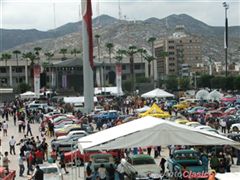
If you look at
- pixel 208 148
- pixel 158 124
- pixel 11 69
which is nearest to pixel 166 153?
pixel 208 148

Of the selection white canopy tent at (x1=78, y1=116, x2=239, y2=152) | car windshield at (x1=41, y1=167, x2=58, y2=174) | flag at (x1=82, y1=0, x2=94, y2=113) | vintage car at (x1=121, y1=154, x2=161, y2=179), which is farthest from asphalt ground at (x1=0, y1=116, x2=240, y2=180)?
flag at (x1=82, y1=0, x2=94, y2=113)

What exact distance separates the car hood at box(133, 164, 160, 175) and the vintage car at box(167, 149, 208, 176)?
78 centimetres

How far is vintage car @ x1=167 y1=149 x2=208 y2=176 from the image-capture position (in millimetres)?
18828

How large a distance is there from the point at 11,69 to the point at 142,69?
41.0 m

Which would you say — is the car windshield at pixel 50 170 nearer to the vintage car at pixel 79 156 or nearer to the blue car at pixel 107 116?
the vintage car at pixel 79 156

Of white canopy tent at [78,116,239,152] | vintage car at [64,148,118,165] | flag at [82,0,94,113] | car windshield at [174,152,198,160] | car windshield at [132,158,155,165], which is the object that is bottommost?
vintage car at [64,148,118,165]

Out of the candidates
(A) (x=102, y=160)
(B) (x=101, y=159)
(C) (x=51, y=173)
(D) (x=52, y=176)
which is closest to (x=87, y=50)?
(B) (x=101, y=159)

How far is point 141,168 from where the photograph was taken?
19078 mm

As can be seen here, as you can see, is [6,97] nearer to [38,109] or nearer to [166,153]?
[38,109]

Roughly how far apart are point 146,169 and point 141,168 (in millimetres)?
251

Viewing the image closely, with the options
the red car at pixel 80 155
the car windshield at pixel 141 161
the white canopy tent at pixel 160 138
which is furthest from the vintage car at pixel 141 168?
the red car at pixel 80 155

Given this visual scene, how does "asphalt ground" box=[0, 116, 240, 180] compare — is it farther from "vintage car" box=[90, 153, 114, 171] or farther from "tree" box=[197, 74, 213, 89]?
"tree" box=[197, 74, 213, 89]

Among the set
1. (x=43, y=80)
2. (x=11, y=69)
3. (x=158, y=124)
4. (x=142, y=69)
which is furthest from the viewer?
(x=142, y=69)

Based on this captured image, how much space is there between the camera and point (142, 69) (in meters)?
166
